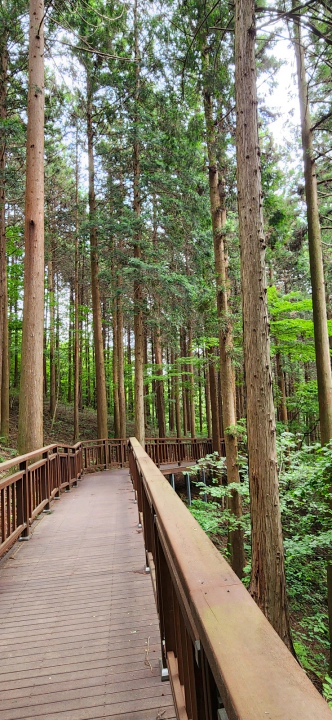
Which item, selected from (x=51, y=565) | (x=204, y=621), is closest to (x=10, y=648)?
(x=51, y=565)

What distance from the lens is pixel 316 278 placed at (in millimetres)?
8422

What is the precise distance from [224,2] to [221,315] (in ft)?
17.5

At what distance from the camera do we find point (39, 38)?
7375mm

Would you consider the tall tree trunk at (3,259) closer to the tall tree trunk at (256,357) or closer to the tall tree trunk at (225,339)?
the tall tree trunk at (225,339)

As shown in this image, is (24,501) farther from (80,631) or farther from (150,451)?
Result: (150,451)

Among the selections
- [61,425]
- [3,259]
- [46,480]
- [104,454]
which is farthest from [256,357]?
[61,425]

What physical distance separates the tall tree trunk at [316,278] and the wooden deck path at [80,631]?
4.92m

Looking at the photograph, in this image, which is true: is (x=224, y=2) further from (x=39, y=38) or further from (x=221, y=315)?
(x=221, y=315)

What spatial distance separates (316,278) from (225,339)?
8.03ft

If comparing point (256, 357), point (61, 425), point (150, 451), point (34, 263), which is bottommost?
point (150, 451)

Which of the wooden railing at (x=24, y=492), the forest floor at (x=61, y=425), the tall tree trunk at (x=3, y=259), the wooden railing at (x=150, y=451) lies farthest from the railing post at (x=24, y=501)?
the forest floor at (x=61, y=425)

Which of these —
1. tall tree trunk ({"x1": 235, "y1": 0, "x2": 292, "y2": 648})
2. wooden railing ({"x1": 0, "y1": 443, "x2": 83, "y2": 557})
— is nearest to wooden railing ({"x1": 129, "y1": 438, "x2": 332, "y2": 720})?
tall tree trunk ({"x1": 235, "y1": 0, "x2": 292, "y2": 648})

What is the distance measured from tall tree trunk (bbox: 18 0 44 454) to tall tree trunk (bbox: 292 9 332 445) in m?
5.29

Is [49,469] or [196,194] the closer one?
[49,469]
